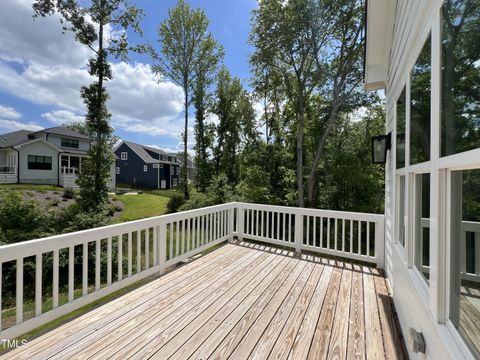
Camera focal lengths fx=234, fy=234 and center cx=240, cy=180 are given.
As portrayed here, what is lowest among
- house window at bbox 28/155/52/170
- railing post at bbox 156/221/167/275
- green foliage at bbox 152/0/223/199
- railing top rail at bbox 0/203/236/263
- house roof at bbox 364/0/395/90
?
railing post at bbox 156/221/167/275

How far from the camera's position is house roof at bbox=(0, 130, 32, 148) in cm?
1747

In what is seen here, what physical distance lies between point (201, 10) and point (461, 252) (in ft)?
50.6

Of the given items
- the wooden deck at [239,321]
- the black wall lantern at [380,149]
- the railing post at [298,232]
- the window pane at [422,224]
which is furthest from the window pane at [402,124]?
the railing post at [298,232]

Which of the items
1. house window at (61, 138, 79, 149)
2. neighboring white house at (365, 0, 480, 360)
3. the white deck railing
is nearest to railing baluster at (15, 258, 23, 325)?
the white deck railing

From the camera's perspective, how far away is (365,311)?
Result: 2496mm

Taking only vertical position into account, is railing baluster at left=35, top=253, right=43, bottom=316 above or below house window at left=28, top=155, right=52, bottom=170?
below

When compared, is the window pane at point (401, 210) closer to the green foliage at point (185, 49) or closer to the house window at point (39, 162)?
the green foliage at point (185, 49)

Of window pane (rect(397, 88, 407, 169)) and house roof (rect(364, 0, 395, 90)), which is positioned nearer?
window pane (rect(397, 88, 407, 169))

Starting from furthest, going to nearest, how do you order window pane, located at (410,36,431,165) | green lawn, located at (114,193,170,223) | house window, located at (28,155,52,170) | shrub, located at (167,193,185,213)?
house window, located at (28,155,52,170) → shrub, located at (167,193,185,213) → green lawn, located at (114,193,170,223) → window pane, located at (410,36,431,165)

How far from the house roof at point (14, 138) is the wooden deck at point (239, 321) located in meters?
21.4

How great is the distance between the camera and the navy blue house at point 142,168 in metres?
25.1

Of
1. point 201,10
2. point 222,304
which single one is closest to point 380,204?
point 222,304

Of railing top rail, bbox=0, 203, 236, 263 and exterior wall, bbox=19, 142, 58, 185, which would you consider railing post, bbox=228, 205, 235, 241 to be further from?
exterior wall, bbox=19, 142, 58, 185

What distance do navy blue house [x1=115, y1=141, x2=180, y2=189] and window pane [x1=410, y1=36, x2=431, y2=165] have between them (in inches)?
985
